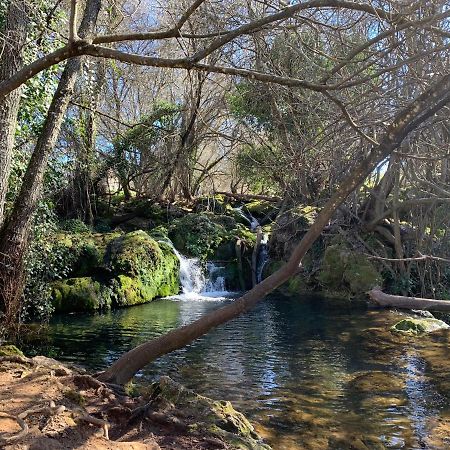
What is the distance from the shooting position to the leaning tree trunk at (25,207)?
27.0ft

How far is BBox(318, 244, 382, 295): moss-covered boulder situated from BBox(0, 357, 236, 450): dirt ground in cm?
1252

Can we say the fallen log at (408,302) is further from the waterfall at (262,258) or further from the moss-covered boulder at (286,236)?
the waterfall at (262,258)

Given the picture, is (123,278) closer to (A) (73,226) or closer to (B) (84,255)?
(B) (84,255)

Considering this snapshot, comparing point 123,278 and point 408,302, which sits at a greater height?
point 123,278

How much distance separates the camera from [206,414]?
507 centimetres

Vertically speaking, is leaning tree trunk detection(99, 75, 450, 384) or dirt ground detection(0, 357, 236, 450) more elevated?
leaning tree trunk detection(99, 75, 450, 384)

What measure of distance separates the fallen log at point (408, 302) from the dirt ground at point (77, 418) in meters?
1.99

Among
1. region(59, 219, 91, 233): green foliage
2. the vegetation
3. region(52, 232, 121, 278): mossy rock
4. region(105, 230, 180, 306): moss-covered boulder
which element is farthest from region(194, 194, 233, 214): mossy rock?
region(52, 232, 121, 278): mossy rock

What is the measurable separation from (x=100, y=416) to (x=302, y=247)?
2.33 m

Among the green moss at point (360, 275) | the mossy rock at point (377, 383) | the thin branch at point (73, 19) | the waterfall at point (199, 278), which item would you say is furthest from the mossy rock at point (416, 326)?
the thin branch at point (73, 19)

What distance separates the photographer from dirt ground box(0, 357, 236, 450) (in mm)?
3967

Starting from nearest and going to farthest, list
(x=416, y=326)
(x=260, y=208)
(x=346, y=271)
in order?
(x=416, y=326)
(x=346, y=271)
(x=260, y=208)

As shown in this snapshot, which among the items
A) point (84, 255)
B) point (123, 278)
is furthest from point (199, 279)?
point (84, 255)

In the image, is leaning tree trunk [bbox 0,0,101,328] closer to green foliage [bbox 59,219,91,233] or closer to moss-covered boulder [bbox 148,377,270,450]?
moss-covered boulder [bbox 148,377,270,450]
